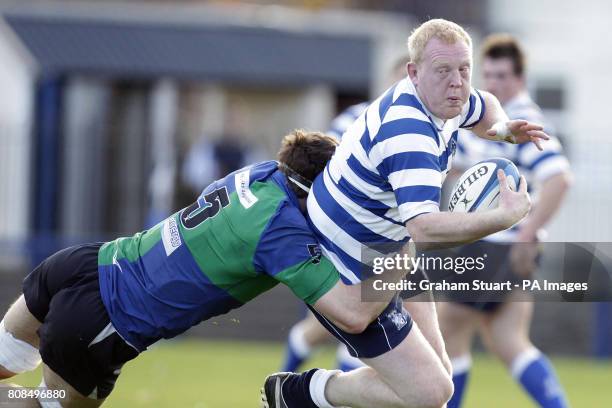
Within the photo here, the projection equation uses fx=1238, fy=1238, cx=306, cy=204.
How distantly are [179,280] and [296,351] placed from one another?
2.95 m

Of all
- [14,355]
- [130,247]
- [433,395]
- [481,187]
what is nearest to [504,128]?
[481,187]

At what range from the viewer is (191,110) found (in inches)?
675

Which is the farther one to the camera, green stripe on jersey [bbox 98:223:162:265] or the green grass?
the green grass

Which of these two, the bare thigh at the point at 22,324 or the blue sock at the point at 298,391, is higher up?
the bare thigh at the point at 22,324

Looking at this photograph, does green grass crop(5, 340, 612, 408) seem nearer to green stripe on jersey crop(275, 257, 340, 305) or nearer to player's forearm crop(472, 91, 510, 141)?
green stripe on jersey crop(275, 257, 340, 305)

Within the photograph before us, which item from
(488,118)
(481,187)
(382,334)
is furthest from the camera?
(488,118)

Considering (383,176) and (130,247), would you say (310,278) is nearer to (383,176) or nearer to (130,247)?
(383,176)

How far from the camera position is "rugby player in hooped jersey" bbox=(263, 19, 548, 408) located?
16.2ft

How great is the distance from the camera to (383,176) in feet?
16.8

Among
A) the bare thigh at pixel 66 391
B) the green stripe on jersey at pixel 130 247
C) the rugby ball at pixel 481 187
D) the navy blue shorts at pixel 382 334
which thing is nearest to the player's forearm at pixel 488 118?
the rugby ball at pixel 481 187

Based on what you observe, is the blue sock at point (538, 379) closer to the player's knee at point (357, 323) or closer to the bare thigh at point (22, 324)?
the player's knee at point (357, 323)

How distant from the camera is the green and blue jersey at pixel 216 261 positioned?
5273mm

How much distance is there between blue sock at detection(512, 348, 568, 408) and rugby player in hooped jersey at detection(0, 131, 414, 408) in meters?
2.27

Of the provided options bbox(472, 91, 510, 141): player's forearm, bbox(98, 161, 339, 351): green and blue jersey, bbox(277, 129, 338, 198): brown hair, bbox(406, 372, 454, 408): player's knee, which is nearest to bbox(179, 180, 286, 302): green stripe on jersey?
bbox(98, 161, 339, 351): green and blue jersey
